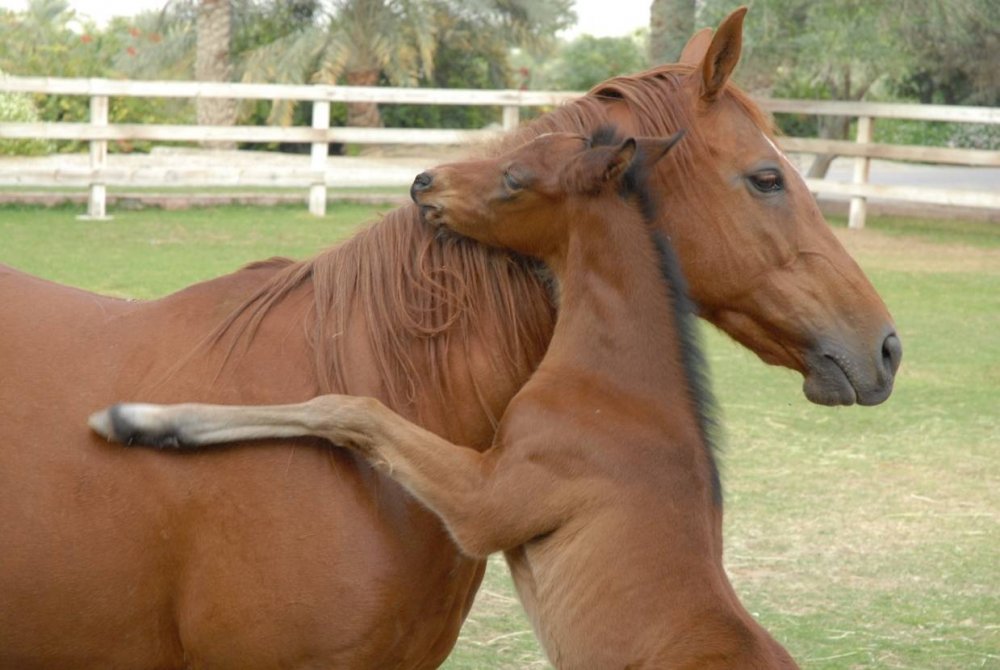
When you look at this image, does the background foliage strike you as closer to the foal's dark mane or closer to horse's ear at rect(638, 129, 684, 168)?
the foal's dark mane

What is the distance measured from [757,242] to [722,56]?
0.39 metres

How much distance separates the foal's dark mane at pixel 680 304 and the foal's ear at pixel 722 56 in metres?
0.13

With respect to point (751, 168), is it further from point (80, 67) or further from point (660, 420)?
point (80, 67)

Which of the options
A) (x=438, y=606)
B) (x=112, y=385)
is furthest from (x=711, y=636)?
(x=112, y=385)

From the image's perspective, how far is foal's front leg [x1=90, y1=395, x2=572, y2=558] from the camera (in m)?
2.57

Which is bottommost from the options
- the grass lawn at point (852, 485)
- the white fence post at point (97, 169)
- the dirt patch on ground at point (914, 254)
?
the grass lawn at point (852, 485)

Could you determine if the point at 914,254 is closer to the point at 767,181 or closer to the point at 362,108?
the point at 362,108

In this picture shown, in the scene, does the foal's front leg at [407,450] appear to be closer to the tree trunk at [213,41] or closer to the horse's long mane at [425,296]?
the horse's long mane at [425,296]

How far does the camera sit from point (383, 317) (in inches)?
110

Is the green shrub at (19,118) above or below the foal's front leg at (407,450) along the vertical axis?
below

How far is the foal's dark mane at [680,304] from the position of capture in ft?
9.31

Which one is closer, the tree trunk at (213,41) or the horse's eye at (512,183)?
the horse's eye at (512,183)

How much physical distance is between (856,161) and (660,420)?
1477 centimetres

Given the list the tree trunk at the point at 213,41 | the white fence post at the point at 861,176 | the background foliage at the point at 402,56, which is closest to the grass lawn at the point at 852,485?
the white fence post at the point at 861,176
